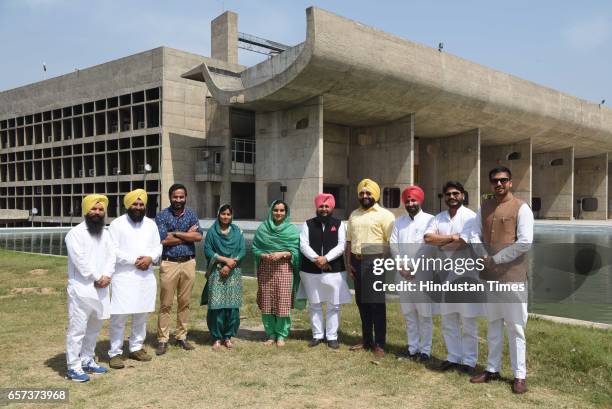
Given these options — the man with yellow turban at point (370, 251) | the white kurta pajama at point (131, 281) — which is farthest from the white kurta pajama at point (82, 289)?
the man with yellow turban at point (370, 251)

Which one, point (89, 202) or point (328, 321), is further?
point (328, 321)

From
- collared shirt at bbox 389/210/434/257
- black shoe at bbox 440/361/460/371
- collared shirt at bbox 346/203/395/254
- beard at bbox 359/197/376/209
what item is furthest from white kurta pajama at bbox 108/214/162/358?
A: black shoe at bbox 440/361/460/371

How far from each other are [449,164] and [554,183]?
12.5 m

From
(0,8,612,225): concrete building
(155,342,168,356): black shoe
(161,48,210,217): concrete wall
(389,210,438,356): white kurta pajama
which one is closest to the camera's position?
Answer: (389,210,438,356): white kurta pajama

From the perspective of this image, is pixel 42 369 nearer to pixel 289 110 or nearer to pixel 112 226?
pixel 112 226

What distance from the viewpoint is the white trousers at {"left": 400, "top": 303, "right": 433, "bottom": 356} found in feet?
16.1

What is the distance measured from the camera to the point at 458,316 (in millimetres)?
4602

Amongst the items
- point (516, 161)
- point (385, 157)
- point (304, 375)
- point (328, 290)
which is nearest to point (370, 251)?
point (328, 290)

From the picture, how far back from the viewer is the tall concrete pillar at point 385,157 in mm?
27141

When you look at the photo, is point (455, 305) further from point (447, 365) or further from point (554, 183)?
point (554, 183)

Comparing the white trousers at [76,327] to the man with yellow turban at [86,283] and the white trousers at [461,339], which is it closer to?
the man with yellow turban at [86,283]

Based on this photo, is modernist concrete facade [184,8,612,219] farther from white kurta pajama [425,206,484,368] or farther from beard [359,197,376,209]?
white kurta pajama [425,206,484,368]

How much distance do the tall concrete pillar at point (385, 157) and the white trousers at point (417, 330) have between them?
22.5 metres

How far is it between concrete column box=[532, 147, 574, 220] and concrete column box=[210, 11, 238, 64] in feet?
87.4
